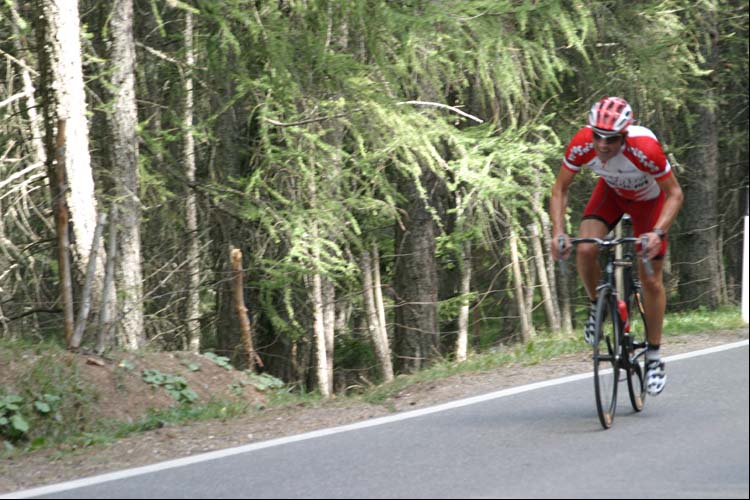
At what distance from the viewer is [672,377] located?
343 inches

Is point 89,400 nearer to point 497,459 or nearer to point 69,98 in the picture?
point 69,98

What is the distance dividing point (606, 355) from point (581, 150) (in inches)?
56.5

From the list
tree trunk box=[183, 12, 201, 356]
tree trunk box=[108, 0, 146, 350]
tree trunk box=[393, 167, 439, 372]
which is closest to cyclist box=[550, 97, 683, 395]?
tree trunk box=[108, 0, 146, 350]

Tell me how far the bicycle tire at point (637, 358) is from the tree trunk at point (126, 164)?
18.5 ft

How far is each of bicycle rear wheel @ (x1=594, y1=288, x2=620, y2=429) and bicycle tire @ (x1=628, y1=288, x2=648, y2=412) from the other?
23cm

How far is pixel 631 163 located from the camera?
7227 millimetres

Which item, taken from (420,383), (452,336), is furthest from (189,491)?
(452,336)

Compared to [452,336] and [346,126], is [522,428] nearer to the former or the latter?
[346,126]

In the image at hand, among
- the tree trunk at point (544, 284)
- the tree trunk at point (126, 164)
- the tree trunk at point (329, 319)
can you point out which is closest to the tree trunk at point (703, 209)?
the tree trunk at point (544, 284)

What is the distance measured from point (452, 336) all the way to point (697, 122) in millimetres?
6517

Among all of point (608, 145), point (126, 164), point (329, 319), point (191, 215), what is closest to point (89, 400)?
point (126, 164)

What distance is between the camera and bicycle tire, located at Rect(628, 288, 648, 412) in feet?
24.7

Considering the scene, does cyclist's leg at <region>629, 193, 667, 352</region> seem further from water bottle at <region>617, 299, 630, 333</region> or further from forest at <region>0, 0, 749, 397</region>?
forest at <region>0, 0, 749, 397</region>

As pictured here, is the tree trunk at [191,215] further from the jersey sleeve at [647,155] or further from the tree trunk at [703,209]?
the tree trunk at [703,209]
